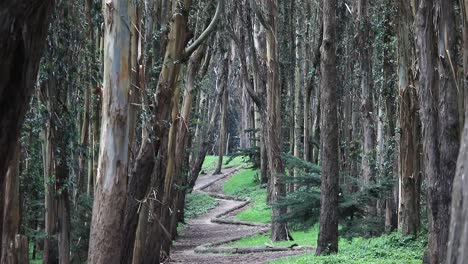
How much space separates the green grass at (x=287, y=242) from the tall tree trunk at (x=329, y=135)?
17.2 feet

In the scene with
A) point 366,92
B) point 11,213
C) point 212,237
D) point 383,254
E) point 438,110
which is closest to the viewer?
point 438,110

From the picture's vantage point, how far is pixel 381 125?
80.1 feet

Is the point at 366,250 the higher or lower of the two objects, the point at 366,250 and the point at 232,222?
the higher

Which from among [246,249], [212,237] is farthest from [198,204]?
[246,249]

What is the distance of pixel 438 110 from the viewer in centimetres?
980

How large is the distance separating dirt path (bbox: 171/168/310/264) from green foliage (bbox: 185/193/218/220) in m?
0.39

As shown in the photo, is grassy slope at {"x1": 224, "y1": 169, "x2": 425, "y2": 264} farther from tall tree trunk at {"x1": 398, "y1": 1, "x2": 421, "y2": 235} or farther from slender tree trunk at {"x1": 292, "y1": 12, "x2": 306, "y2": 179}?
slender tree trunk at {"x1": 292, "y1": 12, "x2": 306, "y2": 179}

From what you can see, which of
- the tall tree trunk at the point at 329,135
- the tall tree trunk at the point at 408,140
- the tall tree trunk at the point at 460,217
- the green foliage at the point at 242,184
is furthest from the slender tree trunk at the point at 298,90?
the tall tree trunk at the point at 460,217

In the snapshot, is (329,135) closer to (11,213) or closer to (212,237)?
(11,213)

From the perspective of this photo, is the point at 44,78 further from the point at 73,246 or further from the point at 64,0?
the point at 73,246

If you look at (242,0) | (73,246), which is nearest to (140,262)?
(73,246)

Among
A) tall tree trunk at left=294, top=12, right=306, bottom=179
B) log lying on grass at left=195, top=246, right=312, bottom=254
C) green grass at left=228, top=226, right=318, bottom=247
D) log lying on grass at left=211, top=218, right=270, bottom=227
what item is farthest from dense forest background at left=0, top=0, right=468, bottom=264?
tall tree trunk at left=294, top=12, right=306, bottom=179

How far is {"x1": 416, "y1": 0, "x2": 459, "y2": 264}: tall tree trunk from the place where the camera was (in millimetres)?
9500

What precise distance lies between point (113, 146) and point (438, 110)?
15.4ft
